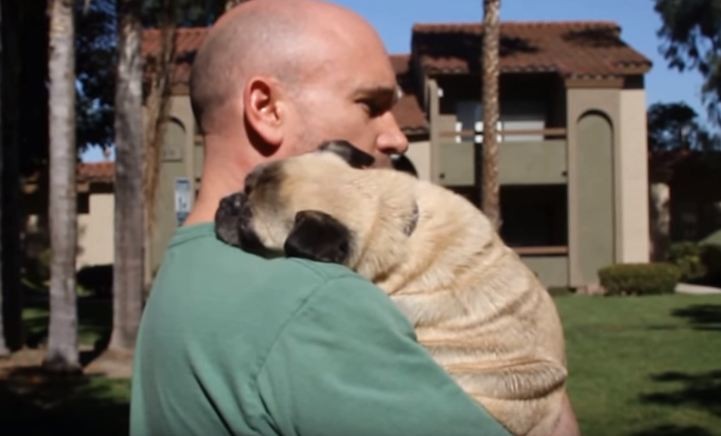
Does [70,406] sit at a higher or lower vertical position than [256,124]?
lower

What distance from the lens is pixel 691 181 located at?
121 feet

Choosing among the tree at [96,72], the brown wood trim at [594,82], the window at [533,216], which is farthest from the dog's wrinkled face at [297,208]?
the window at [533,216]

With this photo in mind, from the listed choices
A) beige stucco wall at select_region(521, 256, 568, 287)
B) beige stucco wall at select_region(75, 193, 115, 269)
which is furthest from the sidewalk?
beige stucco wall at select_region(75, 193, 115, 269)

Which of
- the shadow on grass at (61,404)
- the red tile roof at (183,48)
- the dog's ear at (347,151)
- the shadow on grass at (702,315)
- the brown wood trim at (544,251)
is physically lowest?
the shadow on grass at (61,404)

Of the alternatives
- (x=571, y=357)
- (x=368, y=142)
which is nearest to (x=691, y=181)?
(x=571, y=357)

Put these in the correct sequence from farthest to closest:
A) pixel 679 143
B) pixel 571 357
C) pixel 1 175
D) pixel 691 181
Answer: pixel 679 143 → pixel 691 181 → pixel 1 175 → pixel 571 357

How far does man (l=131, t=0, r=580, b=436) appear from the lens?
180 cm

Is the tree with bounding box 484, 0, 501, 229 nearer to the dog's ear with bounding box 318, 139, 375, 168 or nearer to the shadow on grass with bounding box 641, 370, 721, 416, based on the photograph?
the shadow on grass with bounding box 641, 370, 721, 416

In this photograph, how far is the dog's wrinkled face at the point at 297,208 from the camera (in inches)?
76.3

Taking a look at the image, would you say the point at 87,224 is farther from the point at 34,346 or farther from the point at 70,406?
the point at 70,406

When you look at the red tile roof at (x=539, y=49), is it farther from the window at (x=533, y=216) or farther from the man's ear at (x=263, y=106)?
the man's ear at (x=263, y=106)

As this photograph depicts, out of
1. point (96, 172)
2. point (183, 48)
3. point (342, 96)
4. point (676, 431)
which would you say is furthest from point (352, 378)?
point (96, 172)

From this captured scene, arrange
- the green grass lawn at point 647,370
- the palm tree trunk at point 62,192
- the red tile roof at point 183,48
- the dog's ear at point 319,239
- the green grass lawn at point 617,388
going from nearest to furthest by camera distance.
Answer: the dog's ear at point 319,239 < the green grass lawn at point 647,370 < the green grass lawn at point 617,388 < the palm tree trunk at point 62,192 < the red tile roof at point 183,48

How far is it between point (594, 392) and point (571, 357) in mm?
2501
